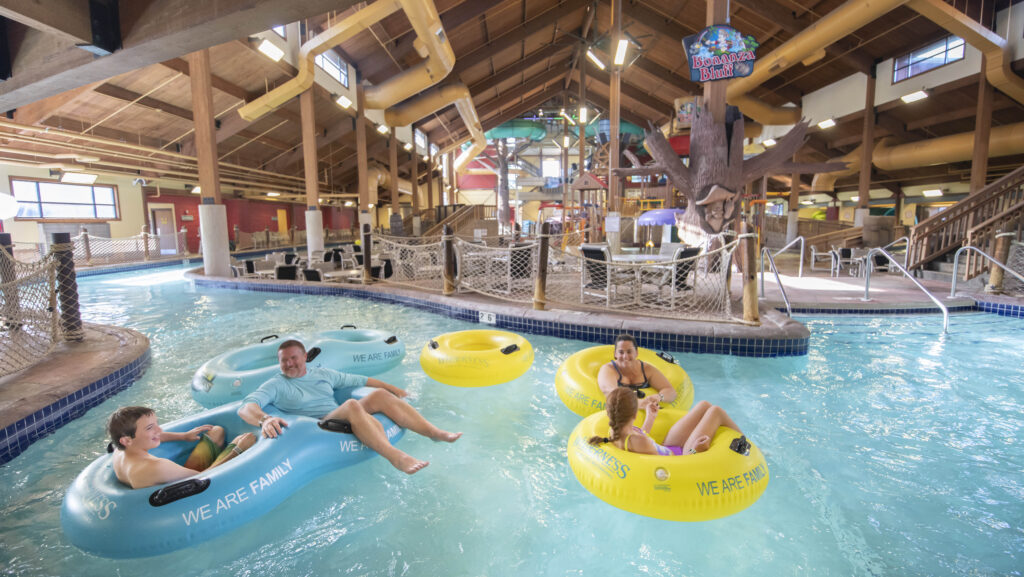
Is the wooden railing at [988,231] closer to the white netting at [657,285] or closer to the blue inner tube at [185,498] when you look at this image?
the white netting at [657,285]

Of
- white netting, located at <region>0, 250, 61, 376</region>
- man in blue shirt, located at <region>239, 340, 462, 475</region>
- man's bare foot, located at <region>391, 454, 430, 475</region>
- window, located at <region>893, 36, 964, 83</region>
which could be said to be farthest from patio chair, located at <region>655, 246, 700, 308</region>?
window, located at <region>893, 36, 964, 83</region>

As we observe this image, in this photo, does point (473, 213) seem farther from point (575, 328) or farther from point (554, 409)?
point (554, 409)

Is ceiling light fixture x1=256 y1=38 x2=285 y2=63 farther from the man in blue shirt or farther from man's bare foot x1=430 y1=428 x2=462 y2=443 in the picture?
man's bare foot x1=430 y1=428 x2=462 y2=443

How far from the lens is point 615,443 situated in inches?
82.3

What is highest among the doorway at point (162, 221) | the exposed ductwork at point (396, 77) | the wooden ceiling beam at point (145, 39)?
the exposed ductwork at point (396, 77)

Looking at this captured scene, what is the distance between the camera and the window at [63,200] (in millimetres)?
10602

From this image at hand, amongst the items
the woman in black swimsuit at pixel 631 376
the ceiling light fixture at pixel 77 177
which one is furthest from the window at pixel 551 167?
the woman in black swimsuit at pixel 631 376

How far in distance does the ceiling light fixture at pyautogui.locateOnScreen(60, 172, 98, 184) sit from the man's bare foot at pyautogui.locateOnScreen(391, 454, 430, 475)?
43.9 feet

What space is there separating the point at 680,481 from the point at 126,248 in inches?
595

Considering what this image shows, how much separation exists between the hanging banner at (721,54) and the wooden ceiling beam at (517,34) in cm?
856

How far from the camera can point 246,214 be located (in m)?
17.9

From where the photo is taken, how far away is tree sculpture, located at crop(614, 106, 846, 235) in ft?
21.3

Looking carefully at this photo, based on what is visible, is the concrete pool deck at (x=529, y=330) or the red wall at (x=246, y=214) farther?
the red wall at (x=246, y=214)

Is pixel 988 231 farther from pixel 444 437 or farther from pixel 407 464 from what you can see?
pixel 407 464
